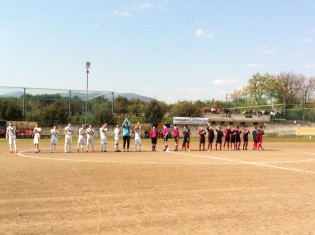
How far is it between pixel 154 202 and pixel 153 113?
45.7 meters

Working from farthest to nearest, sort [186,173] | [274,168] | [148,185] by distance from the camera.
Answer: [274,168] → [186,173] → [148,185]

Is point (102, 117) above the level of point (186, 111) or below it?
below

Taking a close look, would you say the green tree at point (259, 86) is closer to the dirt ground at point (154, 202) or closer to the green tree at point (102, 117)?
the green tree at point (102, 117)

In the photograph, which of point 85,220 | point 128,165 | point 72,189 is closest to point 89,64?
point 128,165

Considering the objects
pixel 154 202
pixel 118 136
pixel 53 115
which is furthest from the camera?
pixel 53 115

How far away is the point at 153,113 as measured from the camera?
54312mm

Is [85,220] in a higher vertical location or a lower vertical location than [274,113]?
lower

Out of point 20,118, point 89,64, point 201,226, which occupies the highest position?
point 89,64

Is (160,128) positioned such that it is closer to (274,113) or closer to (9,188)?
(274,113)

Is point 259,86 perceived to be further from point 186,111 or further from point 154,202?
point 154,202

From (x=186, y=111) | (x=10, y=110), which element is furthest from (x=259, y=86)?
(x=10, y=110)

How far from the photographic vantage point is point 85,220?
279 inches

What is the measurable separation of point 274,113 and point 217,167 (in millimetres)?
50424

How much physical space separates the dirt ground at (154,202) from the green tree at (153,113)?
131 feet
